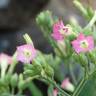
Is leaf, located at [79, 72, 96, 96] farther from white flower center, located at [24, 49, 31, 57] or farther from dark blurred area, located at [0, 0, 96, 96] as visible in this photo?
dark blurred area, located at [0, 0, 96, 96]

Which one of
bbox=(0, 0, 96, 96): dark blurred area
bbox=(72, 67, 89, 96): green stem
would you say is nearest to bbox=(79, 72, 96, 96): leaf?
bbox=(72, 67, 89, 96): green stem

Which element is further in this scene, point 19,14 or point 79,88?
point 19,14

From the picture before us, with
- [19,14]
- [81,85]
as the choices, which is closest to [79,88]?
[81,85]

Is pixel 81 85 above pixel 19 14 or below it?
below

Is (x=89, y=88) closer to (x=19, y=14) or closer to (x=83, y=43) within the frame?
(x=83, y=43)

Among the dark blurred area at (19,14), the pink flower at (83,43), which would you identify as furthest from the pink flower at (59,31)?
the dark blurred area at (19,14)

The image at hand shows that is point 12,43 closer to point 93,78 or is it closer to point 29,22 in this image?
point 29,22

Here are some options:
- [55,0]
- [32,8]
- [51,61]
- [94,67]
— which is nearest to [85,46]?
[94,67]
